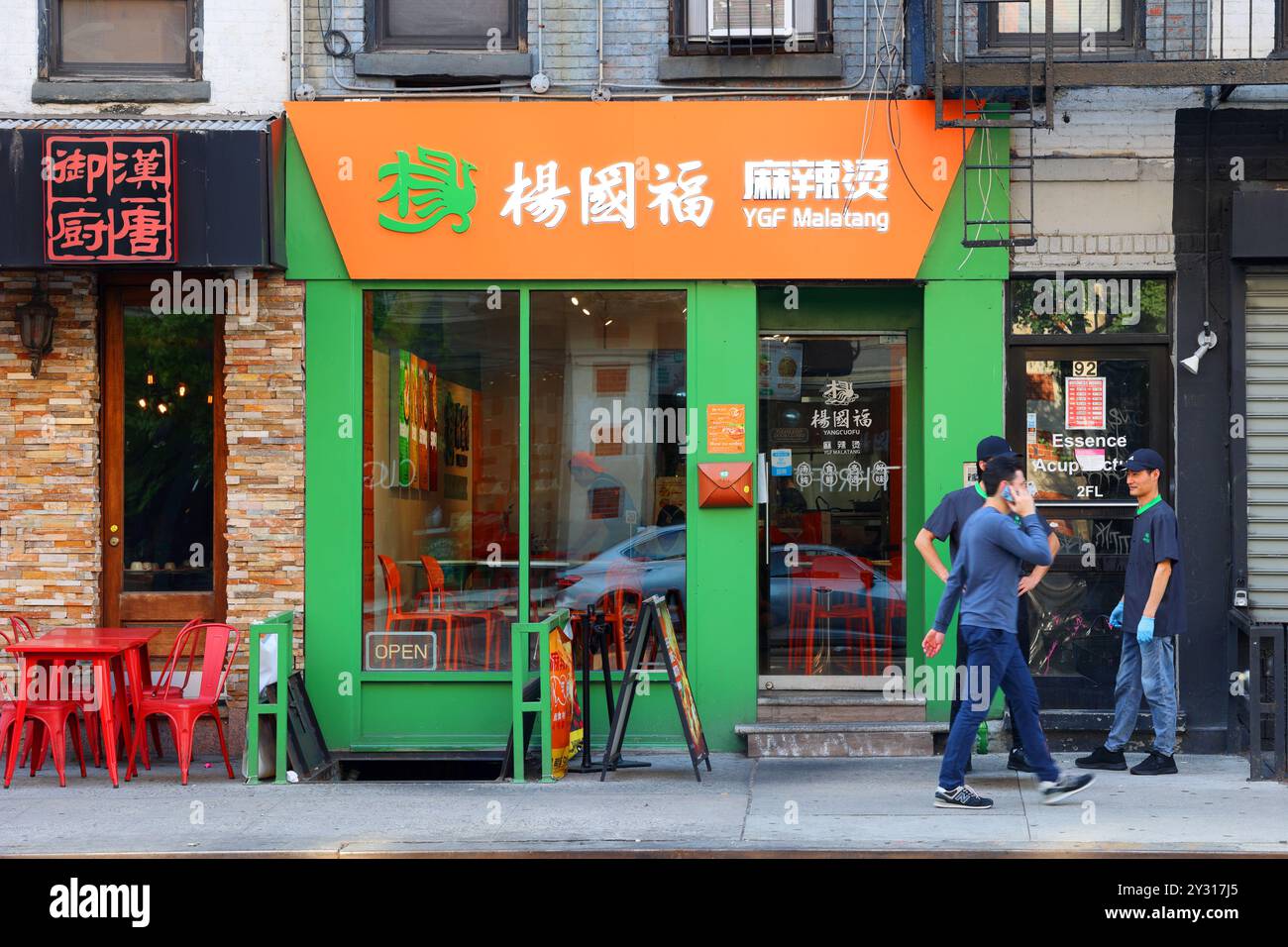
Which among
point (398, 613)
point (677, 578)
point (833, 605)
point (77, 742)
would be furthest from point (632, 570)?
point (77, 742)

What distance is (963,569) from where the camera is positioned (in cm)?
894

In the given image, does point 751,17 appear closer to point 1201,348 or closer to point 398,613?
point 1201,348

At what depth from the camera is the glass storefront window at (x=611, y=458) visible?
1083 cm

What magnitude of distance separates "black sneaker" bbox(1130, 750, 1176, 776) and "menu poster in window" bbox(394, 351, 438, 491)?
5102 mm

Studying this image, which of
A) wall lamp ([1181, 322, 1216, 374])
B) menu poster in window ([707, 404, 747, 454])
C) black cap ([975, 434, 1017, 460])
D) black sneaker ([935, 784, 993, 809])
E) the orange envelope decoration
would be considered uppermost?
wall lamp ([1181, 322, 1216, 374])

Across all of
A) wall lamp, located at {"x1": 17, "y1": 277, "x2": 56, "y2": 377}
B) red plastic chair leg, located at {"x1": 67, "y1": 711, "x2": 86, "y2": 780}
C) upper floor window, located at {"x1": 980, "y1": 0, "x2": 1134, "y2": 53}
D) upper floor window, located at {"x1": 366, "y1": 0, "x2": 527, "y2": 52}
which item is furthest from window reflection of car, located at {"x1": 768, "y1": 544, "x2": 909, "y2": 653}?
wall lamp, located at {"x1": 17, "y1": 277, "x2": 56, "y2": 377}

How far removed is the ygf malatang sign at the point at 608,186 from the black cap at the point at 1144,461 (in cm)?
200

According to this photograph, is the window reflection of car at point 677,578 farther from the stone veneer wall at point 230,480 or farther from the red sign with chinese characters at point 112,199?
the red sign with chinese characters at point 112,199

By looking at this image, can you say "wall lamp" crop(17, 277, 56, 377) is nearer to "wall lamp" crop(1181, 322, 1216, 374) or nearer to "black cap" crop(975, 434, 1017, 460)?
"black cap" crop(975, 434, 1017, 460)

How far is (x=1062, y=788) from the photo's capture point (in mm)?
8672

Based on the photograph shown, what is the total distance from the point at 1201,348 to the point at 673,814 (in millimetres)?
4862

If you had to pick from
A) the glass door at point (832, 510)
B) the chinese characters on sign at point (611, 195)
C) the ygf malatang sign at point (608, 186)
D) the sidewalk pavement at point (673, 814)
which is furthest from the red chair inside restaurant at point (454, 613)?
the chinese characters on sign at point (611, 195)

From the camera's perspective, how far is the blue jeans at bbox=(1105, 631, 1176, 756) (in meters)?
9.63

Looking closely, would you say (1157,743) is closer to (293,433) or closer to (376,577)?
(376,577)
